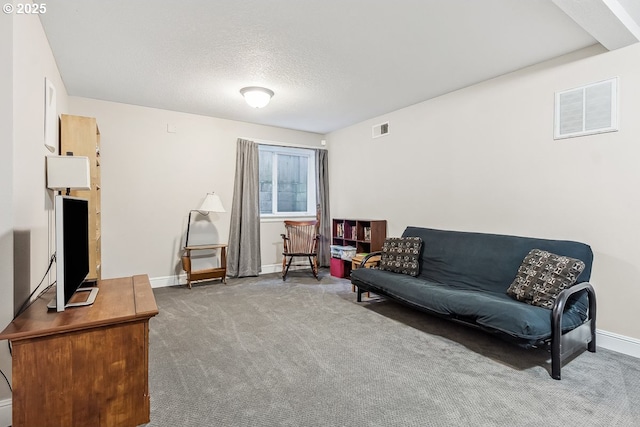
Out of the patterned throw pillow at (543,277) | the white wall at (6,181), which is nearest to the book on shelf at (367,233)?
the patterned throw pillow at (543,277)

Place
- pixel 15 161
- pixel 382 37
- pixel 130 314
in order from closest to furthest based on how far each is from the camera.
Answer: pixel 130 314
pixel 15 161
pixel 382 37

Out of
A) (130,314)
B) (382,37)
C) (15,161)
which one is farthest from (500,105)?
(15,161)

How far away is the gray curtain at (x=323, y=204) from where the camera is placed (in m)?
5.67

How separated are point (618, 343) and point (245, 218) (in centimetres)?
439

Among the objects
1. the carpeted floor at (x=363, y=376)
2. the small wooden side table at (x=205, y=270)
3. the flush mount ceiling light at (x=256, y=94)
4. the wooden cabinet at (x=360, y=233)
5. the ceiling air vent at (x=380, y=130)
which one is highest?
the flush mount ceiling light at (x=256, y=94)

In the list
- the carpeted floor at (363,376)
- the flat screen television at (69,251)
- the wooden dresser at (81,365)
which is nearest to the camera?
the wooden dresser at (81,365)

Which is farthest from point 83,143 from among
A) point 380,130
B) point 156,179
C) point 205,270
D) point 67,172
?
point 380,130

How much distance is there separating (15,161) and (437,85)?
144 inches

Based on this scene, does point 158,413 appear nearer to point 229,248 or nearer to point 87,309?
point 87,309

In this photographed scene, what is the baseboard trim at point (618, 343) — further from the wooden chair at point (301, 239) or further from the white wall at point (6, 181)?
the white wall at point (6, 181)

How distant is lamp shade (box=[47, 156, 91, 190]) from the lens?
2.23 m

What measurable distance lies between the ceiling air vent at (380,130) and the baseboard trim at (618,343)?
3.26 metres

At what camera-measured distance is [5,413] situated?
1.60m

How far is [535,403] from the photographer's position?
5.92ft
